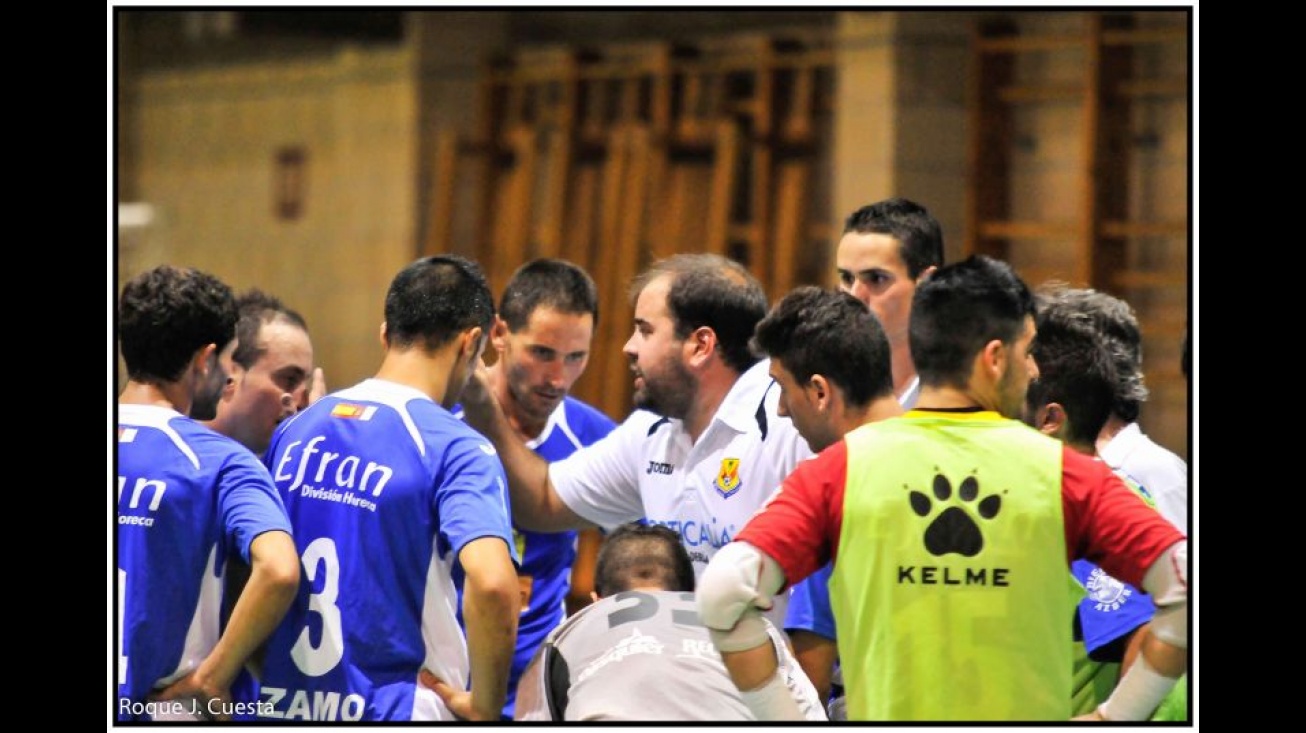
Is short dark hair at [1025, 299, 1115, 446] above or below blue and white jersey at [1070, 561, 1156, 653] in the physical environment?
above

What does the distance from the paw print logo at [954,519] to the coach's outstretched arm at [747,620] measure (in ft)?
0.92

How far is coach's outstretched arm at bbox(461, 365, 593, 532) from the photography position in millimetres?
4427

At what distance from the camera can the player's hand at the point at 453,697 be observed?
138 inches

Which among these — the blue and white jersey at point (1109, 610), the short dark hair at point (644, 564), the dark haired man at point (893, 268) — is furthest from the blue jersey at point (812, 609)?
the dark haired man at point (893, 268)

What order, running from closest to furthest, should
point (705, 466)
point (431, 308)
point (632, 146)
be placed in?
point (431, 308) < point (705, 466) < point (632, 146)

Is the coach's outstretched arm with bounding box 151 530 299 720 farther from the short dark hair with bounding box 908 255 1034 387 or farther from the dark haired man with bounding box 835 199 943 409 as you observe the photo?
the dark haired man with bounding box 835 199 943 409

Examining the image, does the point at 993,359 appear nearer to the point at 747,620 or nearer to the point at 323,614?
the point at 747,620

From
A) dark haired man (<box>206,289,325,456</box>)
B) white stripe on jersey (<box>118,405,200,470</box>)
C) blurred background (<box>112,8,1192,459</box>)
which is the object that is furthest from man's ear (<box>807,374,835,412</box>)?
blurred background (<box>112,8,1192,459</box>)

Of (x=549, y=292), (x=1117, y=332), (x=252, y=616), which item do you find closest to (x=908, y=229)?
(x=1117, y=332)

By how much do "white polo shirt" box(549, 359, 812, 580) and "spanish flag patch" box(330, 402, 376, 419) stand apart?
0.88m

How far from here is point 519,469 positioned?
4.49 m

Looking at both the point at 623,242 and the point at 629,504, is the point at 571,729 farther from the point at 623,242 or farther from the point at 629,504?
the point at 623,242

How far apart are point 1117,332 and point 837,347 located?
0.92 metres

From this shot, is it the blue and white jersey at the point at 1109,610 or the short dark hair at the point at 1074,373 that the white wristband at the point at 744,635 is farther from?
the short dark hair at the point at 1074,373
